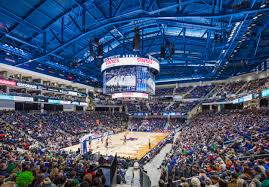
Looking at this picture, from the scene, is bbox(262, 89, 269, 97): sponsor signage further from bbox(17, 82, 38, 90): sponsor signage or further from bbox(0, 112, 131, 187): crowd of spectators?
bbox(17, 82, 38, 90): sponsor signage

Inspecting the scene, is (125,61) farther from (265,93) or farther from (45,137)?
(265,93)

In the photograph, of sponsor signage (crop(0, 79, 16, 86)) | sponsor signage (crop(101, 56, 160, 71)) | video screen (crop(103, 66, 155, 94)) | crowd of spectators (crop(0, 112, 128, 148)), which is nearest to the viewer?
sponsor signage (crop(0, 79, 16, 86))

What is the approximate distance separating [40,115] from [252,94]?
107 feet

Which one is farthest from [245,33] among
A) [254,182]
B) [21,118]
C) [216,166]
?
[21,118]

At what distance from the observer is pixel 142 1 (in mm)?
14172

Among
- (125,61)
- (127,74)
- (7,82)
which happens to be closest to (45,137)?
(7,82)

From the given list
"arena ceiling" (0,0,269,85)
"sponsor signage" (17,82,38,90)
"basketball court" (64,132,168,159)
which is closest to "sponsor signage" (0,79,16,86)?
"sponsor signage" (17,82,38,90)

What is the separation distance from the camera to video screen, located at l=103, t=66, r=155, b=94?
30625 mm

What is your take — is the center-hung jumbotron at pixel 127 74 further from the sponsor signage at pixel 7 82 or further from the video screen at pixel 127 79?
the sponsor signage at pixel 7 82

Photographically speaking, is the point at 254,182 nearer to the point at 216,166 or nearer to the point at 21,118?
the point at 216,166

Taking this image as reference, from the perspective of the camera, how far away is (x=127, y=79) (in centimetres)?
3081

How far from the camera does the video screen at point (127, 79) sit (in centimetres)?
3062

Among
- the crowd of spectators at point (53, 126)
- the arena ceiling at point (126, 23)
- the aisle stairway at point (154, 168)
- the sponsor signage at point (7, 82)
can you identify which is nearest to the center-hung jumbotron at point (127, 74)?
the arena ceiling at point (126, 23)

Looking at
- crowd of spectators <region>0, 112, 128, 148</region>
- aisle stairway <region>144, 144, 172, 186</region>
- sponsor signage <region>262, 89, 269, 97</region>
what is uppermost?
sponsor signage <region>262, 89, 269, 97</region>
